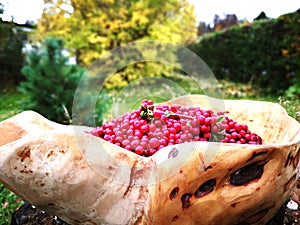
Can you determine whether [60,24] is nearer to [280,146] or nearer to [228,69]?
[228,69]

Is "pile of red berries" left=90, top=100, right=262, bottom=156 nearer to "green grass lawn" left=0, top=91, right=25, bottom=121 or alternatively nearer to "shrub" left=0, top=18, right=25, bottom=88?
"green grass lawn" left=0, top=91, right=25, bottom=121

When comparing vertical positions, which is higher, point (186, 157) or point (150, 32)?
point (150, 32)

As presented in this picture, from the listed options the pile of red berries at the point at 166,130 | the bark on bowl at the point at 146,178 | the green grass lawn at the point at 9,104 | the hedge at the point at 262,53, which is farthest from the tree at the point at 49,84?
the hedge at the point at 262,53

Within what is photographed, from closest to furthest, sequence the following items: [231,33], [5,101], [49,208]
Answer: [49,208], [5,101], [231,33]

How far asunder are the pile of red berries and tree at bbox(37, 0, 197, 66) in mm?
4588

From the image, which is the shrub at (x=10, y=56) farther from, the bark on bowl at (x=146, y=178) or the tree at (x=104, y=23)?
the bark on bowl at (x=146, y=178)

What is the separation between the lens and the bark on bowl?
0.87m

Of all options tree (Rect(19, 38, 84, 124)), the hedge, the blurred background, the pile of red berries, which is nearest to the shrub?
the blurred background

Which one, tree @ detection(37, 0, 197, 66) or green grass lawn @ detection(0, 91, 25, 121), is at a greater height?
tree @ detection(37, 0, 197, 66)

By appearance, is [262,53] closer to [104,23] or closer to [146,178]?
[104,23]

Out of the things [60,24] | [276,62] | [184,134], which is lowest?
[184,134]

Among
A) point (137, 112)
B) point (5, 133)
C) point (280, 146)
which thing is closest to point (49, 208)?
point (5, 133)

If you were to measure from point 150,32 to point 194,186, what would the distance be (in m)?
5.24

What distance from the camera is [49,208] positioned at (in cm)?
101
